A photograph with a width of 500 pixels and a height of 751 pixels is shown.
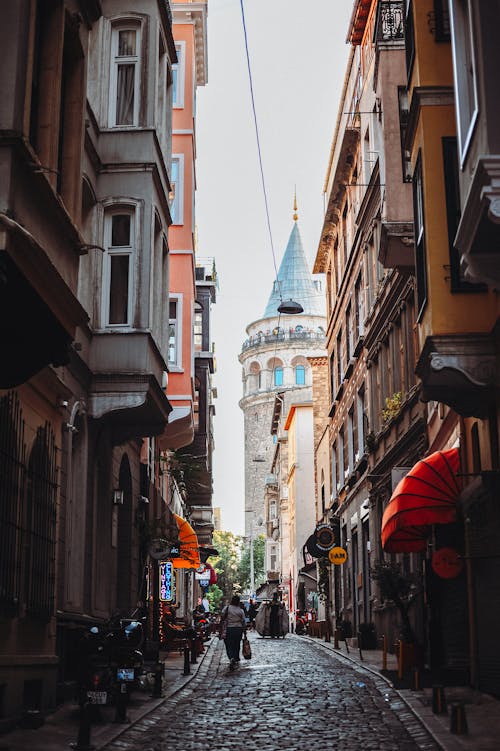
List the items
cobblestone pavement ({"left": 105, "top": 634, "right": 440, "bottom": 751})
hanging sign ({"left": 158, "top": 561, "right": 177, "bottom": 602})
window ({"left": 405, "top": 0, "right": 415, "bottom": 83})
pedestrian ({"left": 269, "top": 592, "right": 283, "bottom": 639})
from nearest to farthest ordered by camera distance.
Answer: cobblestone pavement ({"left": 105, "top": 634, "right": 440, "bottom": 751}), window ({"left": 405, "top": 0, "right": 415, "bottom": 83}), hanging sign ({"left": 158, "top": 561, "right": 177, "bottom": 602}), pedestrian ({"left": 269, "top": 592, "right": 283, "bottom": 639})

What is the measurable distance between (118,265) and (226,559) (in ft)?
349

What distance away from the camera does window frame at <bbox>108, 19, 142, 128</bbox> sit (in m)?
19.8

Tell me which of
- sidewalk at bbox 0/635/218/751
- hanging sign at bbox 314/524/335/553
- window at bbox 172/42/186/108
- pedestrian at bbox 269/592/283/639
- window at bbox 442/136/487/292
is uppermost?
window at bbox 172/42/186/108

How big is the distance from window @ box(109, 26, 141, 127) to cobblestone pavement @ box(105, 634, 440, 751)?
32.9 feet

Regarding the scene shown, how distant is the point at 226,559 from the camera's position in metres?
123

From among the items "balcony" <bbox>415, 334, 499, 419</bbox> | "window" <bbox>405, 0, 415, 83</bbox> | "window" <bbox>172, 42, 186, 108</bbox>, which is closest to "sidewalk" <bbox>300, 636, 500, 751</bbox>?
"balcony" <bbox>415, 334, 499, 419</bbox>

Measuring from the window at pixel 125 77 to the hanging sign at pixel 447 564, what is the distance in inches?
371

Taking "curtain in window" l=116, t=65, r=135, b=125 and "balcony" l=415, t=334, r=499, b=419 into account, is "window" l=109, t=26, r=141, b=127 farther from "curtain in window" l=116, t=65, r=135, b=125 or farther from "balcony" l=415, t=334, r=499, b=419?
"balcony" l=415, t=334, r=499, b=419

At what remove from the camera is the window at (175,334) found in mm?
26031

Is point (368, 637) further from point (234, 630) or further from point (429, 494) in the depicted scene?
point (429, 494)

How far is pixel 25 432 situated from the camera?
42.8 feet

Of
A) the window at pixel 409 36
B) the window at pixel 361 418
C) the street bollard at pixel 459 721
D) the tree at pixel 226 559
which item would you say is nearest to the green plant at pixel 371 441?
the window at pixel 361 418

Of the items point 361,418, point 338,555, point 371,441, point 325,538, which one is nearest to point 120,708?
point 338,555

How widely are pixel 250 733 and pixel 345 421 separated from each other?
26500mm
